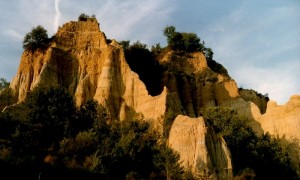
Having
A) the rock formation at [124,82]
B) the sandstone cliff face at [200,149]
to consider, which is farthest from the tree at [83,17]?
the sandstone cliff face at [200,149]

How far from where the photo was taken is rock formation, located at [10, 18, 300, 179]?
152ft

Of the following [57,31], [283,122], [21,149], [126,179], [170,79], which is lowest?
[126,179]

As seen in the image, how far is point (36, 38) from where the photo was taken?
53219mm

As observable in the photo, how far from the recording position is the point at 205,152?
37.2 metres

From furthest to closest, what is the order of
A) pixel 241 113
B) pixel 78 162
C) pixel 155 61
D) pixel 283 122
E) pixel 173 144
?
pixel 155 61 → pixel 241 113 → pixel 283 122 → pixel 173 144 → pixel 78 162

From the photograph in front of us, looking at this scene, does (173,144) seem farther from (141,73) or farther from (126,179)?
(141,73)

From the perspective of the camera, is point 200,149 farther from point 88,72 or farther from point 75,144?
point 88,72

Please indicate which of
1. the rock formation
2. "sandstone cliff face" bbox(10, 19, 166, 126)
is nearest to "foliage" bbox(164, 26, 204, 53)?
the rock formation

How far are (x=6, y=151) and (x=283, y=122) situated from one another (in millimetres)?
26796

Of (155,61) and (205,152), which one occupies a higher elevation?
(155,61)

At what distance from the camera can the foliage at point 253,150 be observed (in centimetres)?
4241

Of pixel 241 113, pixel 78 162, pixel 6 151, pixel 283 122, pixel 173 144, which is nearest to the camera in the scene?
pixel 6 151

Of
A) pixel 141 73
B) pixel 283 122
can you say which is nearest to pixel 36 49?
pixel 141 73

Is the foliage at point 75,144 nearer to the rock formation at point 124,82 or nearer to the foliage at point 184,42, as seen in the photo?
the rock formation at point 124,82
